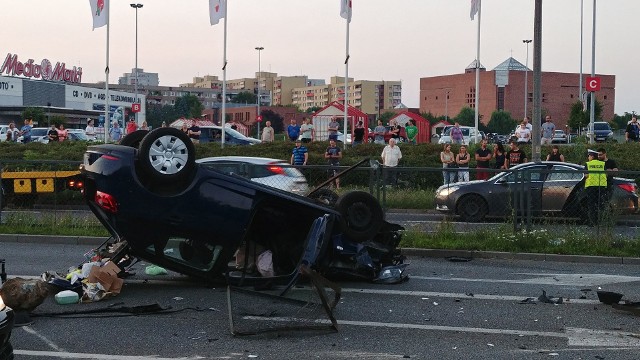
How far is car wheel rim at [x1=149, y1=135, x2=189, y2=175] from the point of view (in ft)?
27.9

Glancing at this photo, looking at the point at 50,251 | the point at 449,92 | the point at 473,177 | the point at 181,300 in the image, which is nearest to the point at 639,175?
the point at 473,177

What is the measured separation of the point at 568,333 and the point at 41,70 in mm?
79517

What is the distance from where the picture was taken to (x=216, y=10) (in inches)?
1292

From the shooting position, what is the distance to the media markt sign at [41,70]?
75.2 m

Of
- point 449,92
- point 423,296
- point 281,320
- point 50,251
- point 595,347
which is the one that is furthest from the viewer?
point 449,92

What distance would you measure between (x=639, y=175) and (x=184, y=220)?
9.03 m

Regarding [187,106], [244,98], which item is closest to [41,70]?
[187,106]

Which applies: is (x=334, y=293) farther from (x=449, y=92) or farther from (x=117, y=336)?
(x=449, y=92)

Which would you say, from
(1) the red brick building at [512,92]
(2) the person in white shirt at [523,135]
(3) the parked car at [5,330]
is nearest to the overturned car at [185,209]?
(3) the parked car at [5,330]

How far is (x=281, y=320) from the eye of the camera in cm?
799

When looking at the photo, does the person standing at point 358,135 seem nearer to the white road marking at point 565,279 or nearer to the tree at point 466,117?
the white road marking at point 565,279

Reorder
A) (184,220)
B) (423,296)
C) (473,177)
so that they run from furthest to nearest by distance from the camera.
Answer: (473,177) < (423,296) < (184,220)

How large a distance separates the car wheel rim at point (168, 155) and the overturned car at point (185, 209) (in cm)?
1

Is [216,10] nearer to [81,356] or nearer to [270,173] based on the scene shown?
[270,173]
